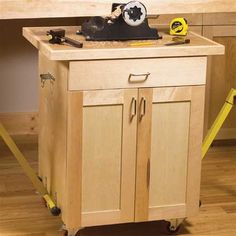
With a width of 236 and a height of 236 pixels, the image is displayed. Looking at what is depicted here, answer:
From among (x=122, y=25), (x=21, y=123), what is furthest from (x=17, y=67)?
(x=122, y=25)

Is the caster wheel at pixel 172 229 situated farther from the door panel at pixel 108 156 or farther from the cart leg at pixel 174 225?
the door panel at pixel 108 156

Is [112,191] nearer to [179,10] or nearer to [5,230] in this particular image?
[5,230]

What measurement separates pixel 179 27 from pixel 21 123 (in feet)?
5.10

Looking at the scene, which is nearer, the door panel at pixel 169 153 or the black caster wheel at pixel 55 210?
the door panel at pixel 169 153

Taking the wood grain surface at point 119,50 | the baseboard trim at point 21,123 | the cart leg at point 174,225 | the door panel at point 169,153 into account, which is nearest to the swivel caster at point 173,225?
the cart leg at point 174,225

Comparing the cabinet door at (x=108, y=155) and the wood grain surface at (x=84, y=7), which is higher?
the wood grain surface at (x=84, y=7)

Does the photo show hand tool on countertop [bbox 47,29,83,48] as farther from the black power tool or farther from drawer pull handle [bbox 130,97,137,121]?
drawer pull handle [bbox 130,97,137,121]

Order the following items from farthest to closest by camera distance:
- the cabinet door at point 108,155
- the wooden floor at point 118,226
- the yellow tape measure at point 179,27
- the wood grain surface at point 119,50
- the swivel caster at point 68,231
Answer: the wooden floor at point 118,226 < the yellow tape measure at point 179,27 < the swivel caster at point 68,231 < the cabinet door at point 108,155 < the wood grain surface at point 119,50

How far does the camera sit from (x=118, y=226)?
2928mm

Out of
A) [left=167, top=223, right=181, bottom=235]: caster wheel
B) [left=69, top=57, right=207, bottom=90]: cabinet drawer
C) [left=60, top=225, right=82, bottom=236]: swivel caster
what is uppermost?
[left=69, top=57, right=207, bottom=90]: cabinet drawer

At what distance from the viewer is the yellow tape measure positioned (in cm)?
276

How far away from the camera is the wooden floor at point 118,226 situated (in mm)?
2867

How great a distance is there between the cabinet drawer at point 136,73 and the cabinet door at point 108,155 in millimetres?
35

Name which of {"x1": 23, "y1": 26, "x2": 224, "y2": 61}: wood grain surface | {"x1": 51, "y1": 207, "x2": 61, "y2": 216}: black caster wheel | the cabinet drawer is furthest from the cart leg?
{"x1": 23, "y1": 26, "x2": 224, "y2": 61}: wood grain surface
